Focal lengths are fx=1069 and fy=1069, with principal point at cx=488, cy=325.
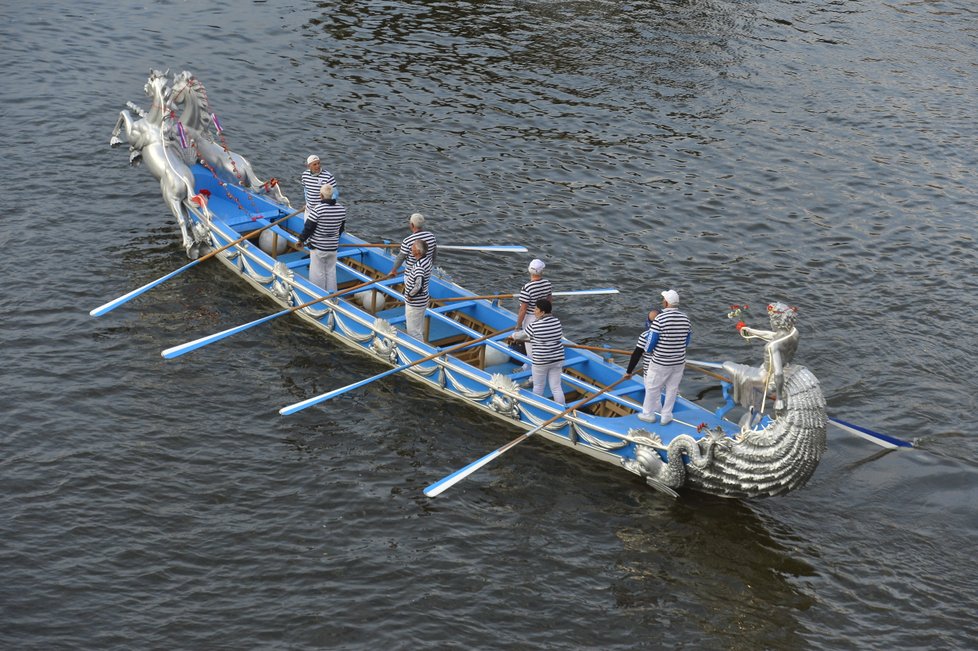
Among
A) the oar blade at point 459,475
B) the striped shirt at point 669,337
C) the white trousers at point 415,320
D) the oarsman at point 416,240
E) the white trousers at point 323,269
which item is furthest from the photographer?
the white trousers at point 323,269

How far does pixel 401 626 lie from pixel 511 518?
3126 millimetres

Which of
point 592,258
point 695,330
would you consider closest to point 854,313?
point 695,330

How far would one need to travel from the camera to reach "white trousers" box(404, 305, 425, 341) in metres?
21.2

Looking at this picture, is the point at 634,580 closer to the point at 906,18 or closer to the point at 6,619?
the point at 6,619

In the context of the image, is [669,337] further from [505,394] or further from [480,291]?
[480,291]

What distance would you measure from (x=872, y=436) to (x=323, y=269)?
11.5 meters

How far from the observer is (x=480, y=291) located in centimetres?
2514

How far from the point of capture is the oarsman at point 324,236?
2200 centimetres

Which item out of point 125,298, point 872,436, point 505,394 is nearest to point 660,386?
point 505,394

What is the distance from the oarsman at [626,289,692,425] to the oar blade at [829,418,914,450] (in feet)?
9.94

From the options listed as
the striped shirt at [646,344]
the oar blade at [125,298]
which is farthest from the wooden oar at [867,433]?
the oar blade at [125,298]

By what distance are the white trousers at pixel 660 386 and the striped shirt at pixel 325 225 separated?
24.9ft

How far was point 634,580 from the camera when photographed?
54.5 feet

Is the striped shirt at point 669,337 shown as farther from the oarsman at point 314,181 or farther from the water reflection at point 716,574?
the oarsman at point 314,181
